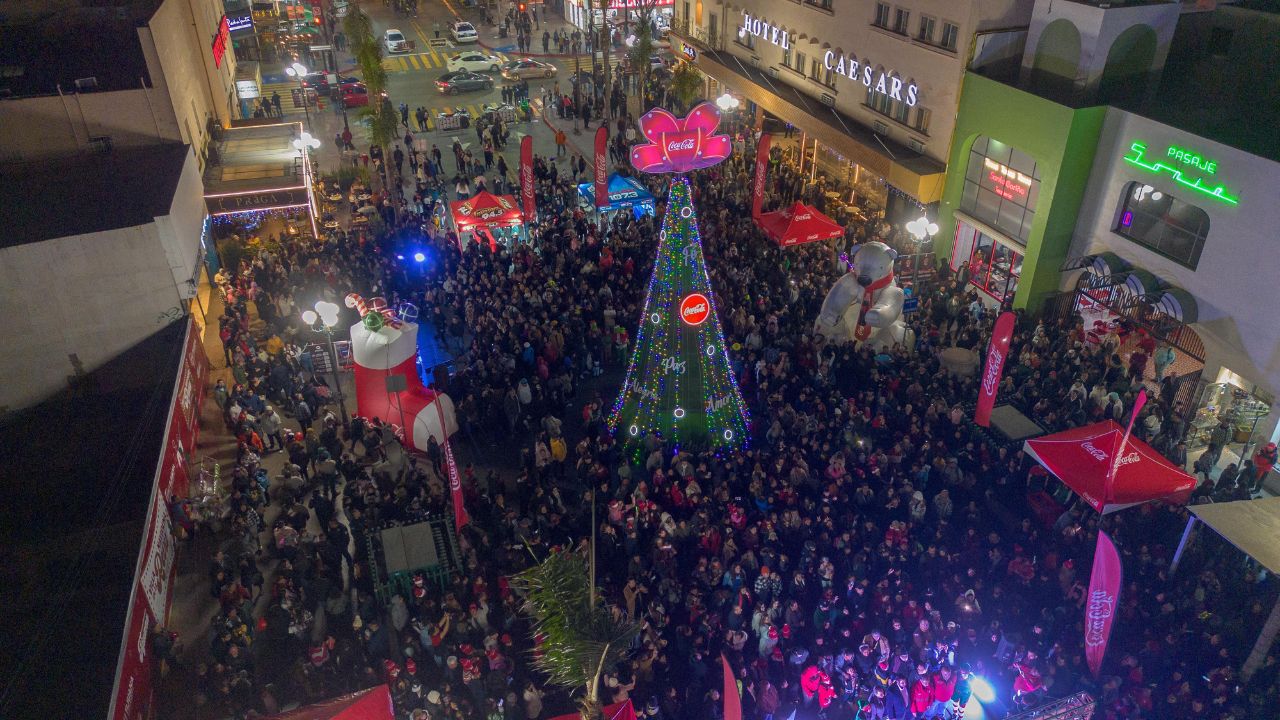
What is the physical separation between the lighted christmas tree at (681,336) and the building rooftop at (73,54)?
52.2 ft

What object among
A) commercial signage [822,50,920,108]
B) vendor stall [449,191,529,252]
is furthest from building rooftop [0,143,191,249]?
commercial signage [822,50,920,108]

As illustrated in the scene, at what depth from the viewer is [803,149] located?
3180 centimetres

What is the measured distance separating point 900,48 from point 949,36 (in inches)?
80.7

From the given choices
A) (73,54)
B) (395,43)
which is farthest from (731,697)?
(395,43)

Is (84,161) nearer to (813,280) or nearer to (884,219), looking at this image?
(813,280)

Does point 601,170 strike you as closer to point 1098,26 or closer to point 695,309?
point 695,309

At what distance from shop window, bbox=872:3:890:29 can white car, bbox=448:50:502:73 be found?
78.7ft

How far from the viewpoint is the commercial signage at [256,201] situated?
961 inches

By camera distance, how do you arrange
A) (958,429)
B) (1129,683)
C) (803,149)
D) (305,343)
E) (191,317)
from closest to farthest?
(1129,683) < (958,429) < (191,317) < (305,343) < (803,149)

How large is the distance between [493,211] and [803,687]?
1647cm

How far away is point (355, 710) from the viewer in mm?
10312

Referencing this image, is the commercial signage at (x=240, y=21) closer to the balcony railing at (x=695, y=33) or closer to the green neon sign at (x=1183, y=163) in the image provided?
the balcony railing at (x=695, y=33)

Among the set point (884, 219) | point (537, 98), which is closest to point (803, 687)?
point (884, 219)

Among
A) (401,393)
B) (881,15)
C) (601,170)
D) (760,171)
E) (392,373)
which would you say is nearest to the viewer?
(392,373)
